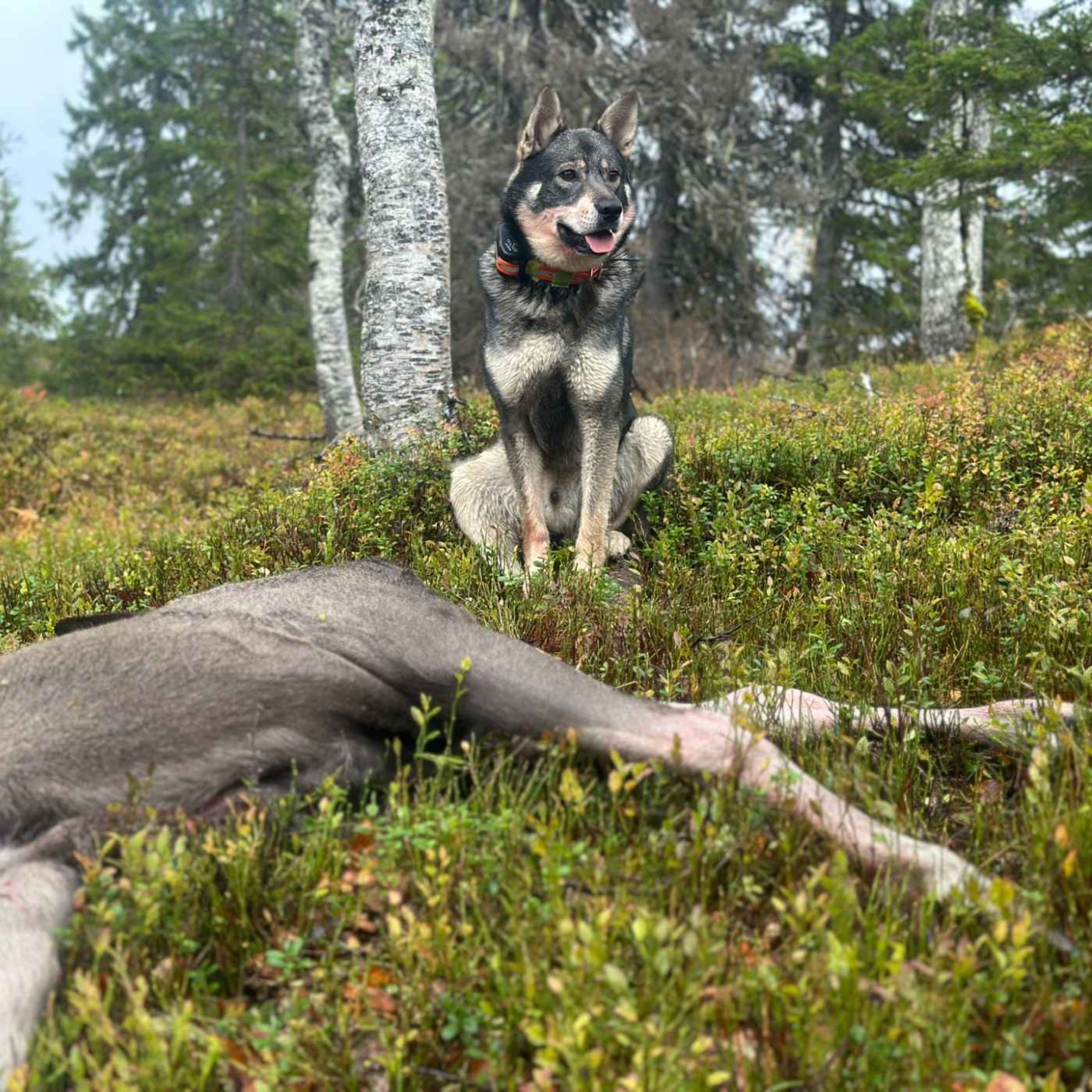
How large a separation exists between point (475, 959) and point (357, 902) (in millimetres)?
387

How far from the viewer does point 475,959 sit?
2039mm

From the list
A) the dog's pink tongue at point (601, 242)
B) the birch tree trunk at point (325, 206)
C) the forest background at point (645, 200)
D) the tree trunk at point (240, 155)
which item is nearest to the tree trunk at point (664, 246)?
the forest background at point (645, 200)

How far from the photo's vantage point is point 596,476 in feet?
17.3

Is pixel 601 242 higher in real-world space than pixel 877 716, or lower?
higher

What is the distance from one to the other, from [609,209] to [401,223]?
332cm

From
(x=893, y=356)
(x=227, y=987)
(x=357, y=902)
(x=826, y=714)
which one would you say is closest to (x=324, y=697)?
(x=357, y=902)

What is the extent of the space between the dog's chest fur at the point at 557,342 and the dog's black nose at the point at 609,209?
0.40 metres

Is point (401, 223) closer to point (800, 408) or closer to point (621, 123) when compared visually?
point (621, 123)

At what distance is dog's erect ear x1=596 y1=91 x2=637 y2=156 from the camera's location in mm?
5211

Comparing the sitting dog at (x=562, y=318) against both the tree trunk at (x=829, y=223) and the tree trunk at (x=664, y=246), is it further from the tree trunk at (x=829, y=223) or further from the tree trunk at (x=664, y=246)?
the tree trunk at (x=829, y=223)

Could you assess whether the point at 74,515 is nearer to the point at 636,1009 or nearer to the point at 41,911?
the point at 41,911

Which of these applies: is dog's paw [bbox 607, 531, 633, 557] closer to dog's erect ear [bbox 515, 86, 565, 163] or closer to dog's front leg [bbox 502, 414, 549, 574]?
dog's front leg [bbox 502, 414, 549, 574]

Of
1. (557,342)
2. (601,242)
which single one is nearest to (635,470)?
(557,342)

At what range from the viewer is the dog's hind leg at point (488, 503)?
18.5ft
